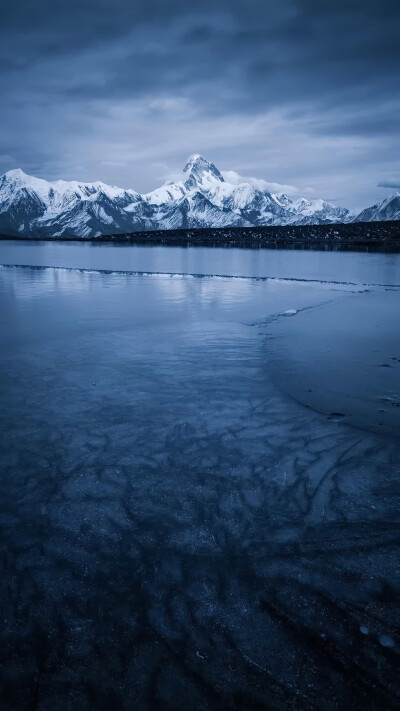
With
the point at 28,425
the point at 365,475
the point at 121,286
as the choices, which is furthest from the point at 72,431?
the point at 121,286

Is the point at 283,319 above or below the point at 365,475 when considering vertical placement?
above

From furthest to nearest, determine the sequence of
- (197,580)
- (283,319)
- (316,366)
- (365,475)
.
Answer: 1. (283,319)
2. (316,366)
3. (365,475)
4. (197,580)

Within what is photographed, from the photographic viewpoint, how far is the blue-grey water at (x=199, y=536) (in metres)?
3.03

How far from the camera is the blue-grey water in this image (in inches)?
119

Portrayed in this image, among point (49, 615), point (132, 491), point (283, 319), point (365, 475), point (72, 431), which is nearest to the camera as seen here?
point (49, 615)

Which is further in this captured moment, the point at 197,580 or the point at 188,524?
the point at 188,524

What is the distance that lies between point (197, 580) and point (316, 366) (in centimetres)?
734

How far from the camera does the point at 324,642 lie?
324 centimetres

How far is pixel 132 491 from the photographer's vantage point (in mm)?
5082

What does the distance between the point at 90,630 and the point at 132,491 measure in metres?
1.83

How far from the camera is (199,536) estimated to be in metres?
4.36

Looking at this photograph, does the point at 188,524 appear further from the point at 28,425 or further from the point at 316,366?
the point at 316,366

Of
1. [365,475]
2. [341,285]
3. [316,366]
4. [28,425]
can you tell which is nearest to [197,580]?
[365,475]

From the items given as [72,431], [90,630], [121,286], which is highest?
[121,286]
